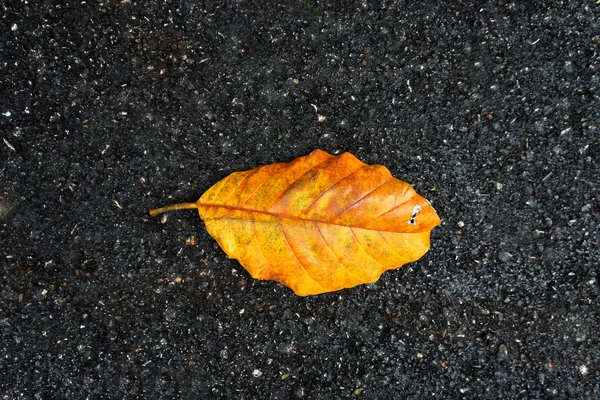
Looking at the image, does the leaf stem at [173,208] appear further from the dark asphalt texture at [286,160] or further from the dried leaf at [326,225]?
the dried leaf at [326,225]

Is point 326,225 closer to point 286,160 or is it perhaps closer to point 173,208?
point 286,160

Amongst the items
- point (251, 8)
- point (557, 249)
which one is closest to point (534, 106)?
point (557, 249)

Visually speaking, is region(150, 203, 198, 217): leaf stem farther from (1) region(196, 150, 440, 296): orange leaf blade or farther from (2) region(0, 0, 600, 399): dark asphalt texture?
(1) region(196, 150, 440, 296): orange leaf blade

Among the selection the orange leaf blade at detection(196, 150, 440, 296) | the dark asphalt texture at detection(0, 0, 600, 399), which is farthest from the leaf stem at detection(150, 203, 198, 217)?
the orange leaf blade at detection(196, 150, 440, 296)

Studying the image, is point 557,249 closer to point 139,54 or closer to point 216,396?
point 216,396

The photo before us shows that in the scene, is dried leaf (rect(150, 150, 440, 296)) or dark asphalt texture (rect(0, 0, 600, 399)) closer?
dried leaf (rect(150, 150, 440, 296))

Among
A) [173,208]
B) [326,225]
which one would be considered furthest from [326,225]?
[173,208]
